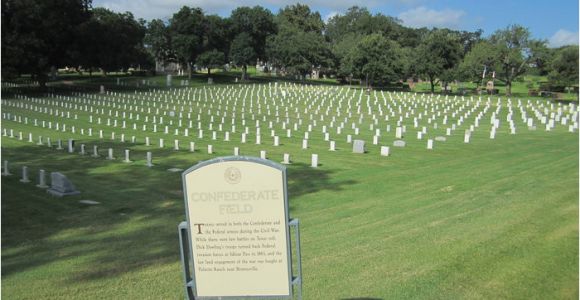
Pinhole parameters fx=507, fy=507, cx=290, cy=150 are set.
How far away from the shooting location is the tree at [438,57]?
7376 cm

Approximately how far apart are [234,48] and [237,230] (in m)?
87.0

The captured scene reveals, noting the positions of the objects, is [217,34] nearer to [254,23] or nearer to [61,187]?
[254,23]

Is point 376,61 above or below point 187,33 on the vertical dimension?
below

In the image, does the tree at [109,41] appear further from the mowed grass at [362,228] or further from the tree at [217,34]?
the mowed grass at [362,228]

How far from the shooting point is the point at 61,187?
53.2ft

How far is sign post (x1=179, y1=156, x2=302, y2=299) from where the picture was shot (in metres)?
4.93

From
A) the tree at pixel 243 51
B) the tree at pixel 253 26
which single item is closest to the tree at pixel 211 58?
the tree at pixel 243 51

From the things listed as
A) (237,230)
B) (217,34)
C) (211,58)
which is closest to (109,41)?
(211,58)

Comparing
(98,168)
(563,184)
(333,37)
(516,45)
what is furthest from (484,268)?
(333,37)

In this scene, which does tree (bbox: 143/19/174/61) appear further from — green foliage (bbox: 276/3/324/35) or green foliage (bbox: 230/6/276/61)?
green foliage (bbox: 276/3/324/35)

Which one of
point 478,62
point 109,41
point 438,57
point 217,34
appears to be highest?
point 217,34

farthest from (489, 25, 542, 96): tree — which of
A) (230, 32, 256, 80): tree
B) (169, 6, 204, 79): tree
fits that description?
(169, 6, 204, 79): tree

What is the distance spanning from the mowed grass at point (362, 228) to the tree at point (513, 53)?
50947 mm

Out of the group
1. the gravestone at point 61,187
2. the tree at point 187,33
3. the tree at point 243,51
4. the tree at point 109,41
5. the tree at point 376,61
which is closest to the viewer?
the gravestone at point 61,187
